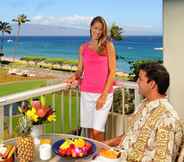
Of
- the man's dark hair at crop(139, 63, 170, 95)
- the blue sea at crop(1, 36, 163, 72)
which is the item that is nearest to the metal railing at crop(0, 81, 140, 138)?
the man's dark hair at crop(139, 63, 170, 95)

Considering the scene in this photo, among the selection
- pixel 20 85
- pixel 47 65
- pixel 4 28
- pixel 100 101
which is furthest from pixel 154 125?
pixel 47 65

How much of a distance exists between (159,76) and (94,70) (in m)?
1.12

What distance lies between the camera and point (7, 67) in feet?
43.3

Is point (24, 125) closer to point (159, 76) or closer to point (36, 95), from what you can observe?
point (159, 76)

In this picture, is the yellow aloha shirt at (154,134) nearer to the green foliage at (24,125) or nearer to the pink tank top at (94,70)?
the green foliage at (24,125)

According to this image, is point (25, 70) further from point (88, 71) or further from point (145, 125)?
point (145, 125)

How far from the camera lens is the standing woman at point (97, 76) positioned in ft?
9.89

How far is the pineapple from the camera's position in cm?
189

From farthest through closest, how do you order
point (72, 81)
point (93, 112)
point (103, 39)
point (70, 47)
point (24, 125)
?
1. point (70, 47)
2. point (72, 81)
3. point (93, 112)
4. point (103, 39)
5. point (24, 125)

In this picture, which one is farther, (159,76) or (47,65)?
(47,65)

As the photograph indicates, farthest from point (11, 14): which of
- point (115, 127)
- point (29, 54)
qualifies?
point (115, 127)

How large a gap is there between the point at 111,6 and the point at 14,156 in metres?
14.5

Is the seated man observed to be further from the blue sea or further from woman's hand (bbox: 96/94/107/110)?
the blue sea

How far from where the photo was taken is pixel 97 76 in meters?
3.08
